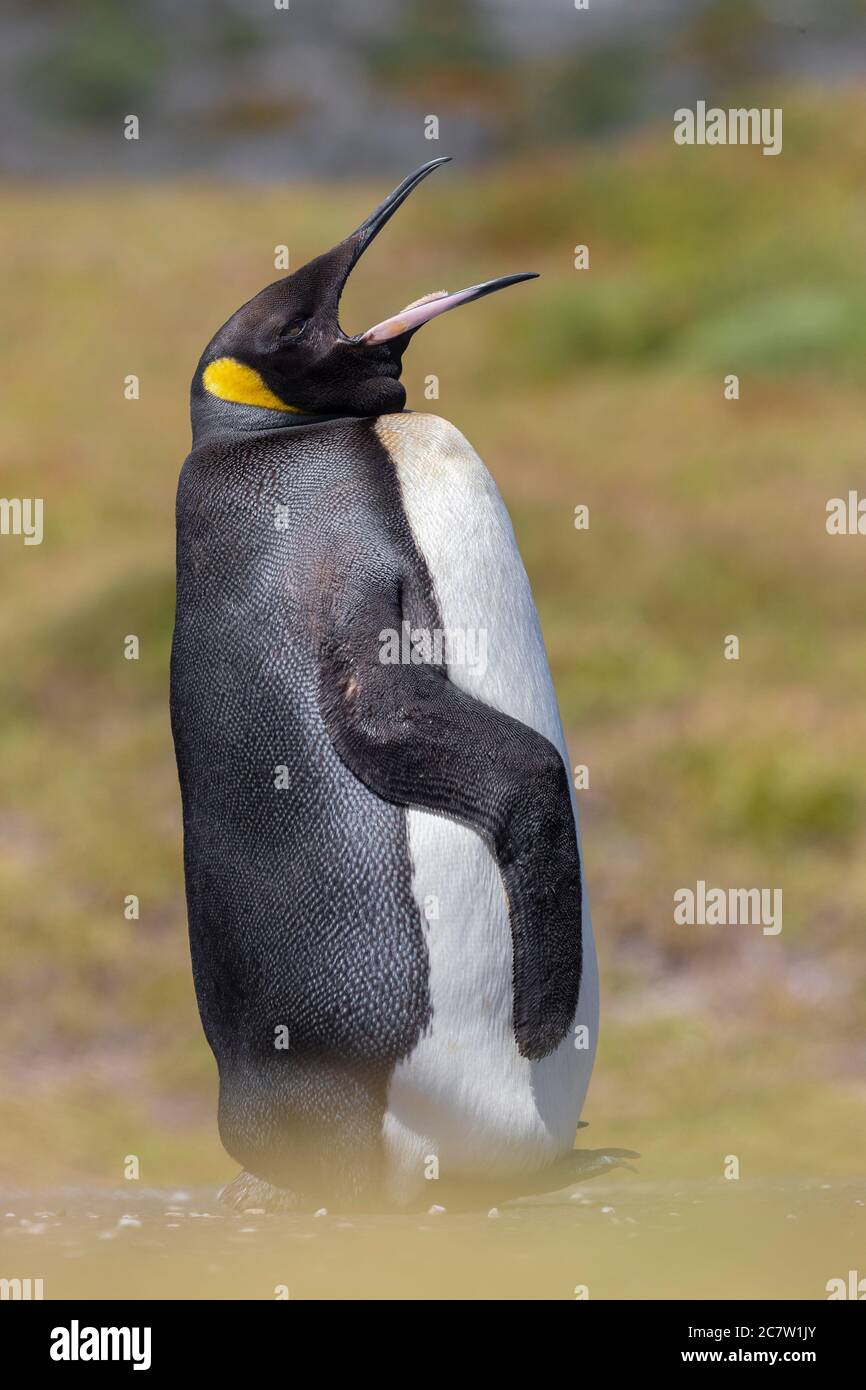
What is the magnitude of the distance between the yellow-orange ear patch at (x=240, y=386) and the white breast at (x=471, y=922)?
205 millimetres

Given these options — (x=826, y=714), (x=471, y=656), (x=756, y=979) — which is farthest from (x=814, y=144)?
(x=471, y=656)

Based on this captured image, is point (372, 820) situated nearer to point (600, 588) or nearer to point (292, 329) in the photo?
point (292, 329)

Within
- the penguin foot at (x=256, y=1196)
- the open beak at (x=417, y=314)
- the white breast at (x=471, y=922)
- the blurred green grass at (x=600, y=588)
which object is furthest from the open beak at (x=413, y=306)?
the blurred green grass at (x=600, y=588)

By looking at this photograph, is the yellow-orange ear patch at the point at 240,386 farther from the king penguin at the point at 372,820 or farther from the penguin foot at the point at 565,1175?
the penguin foot at the point at 565,1175

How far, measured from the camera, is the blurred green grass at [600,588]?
605cm

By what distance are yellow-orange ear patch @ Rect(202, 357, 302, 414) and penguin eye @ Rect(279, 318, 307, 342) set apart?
0.26ft

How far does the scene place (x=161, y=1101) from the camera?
591 cm

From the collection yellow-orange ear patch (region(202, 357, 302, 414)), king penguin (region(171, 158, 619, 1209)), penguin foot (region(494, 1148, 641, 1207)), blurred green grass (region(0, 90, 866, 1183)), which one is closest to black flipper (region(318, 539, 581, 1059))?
king penguin (region(171, 158, 619, 1209))

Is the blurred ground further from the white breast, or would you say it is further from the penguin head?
the penguin head

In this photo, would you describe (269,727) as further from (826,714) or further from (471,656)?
(826,714)

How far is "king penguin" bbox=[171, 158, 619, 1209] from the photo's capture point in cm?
283

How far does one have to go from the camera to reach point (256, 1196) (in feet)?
9.94

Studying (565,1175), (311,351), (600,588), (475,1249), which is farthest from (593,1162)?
(600,588)

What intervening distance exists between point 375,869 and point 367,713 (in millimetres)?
251
